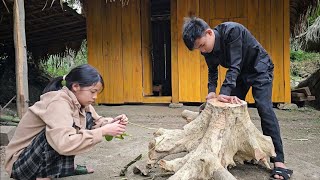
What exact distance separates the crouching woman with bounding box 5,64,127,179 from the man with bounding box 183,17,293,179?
877 mm

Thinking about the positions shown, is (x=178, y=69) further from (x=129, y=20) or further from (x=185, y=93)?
(x=129, y=20)

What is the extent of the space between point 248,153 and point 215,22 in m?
4.01

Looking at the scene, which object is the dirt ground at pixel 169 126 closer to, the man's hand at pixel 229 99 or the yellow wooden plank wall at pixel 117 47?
the yellow wooden plank wall at pixel 117 47

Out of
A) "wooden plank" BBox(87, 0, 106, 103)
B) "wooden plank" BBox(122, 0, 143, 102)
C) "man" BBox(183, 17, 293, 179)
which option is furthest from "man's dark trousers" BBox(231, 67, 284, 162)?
"wooden plank" BBox(87, 0, 106, 103)

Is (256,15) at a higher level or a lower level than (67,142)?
higher

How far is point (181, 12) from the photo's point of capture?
6.56 meters

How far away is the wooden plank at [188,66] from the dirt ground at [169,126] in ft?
0.86

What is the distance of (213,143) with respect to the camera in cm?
264

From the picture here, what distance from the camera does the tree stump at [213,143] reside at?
253 centimetres

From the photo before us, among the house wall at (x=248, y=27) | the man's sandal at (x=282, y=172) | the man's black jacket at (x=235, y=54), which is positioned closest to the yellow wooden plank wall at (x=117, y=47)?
the house wall at (x=248, y=27)

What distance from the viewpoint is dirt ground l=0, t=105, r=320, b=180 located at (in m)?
2.94

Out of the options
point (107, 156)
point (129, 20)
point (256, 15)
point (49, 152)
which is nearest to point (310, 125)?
point (256, 15)

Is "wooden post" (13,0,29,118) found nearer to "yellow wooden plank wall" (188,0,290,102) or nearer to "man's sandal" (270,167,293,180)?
"man's sandal" (270,167,293,180)

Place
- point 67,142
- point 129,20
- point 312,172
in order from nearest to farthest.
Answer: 1. point 67,142
2. point 312,172
3. point 129,20
